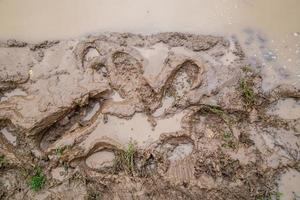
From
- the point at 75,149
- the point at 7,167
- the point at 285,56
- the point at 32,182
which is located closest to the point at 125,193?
the point at 75,149

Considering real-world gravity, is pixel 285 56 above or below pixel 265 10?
below

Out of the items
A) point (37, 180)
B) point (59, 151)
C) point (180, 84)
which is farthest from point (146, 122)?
point (37, 180)

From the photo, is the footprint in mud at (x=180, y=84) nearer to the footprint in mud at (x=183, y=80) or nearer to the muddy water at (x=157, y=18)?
the footprint in mud at (x=183, y=80)

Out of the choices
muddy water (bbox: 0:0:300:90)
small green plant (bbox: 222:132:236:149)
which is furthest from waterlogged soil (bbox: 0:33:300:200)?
muddy water (bbox: 0:0:300:90)

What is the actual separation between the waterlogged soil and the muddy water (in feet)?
0.80

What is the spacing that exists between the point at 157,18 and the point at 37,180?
2.64 m

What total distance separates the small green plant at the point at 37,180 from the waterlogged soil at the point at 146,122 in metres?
0.02

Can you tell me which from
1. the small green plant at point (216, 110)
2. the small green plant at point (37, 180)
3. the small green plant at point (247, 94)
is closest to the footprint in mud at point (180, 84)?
the small green plant at point (216, 110)

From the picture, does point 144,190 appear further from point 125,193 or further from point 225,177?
point 225,177

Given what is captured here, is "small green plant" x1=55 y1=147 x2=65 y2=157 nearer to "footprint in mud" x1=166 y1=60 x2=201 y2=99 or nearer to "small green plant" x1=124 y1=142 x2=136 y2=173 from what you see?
"small green plant" x1=124 y1=142 x2=136 y2=173

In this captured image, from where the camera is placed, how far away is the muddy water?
4703 millimetres

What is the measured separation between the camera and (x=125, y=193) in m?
3.93

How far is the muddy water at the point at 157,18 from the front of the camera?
470cm

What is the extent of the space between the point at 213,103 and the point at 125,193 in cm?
152
